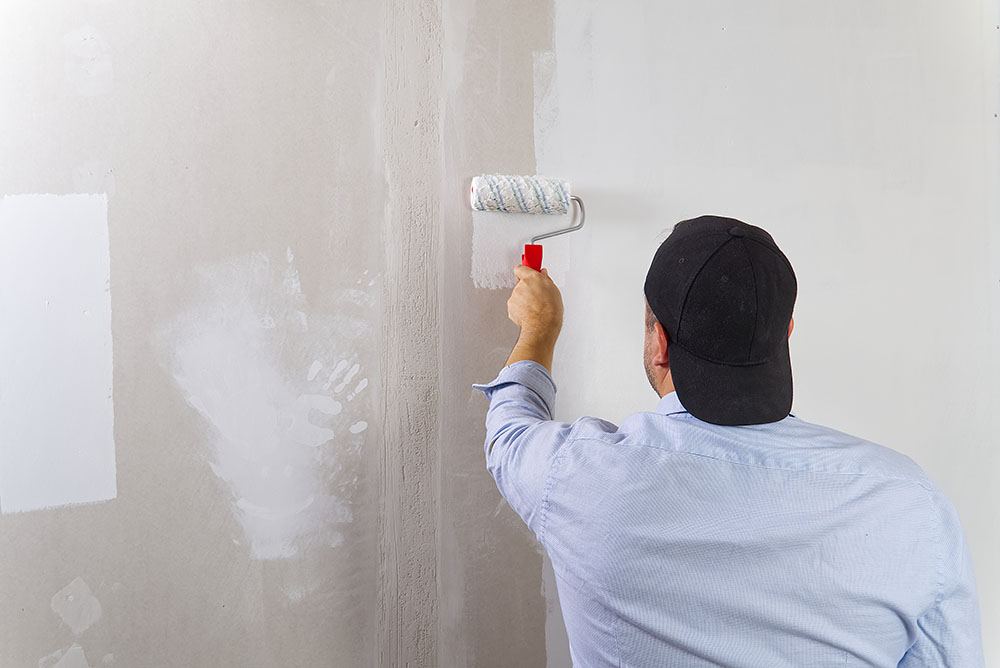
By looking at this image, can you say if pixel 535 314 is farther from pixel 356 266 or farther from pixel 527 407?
pixel 356 266

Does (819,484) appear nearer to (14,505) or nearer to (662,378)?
(662,378)

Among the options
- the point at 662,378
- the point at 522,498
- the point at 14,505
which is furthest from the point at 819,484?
Answer: the point at 14,505

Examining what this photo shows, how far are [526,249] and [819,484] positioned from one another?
65cm

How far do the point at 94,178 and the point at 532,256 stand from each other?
72 centimetres

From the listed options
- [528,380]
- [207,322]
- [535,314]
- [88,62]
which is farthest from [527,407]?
[88,62]

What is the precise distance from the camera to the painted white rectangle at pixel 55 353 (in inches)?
40.1

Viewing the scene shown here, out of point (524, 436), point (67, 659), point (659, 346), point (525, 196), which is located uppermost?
point (525, 196)

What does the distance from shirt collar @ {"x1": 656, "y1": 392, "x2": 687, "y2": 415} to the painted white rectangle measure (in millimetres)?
849

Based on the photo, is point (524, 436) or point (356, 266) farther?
point (356, 266)

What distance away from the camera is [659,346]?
0.95 m

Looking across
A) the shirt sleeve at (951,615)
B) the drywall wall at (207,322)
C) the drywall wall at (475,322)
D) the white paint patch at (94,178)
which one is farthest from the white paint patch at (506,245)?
the shirt sleeve at (951,615)

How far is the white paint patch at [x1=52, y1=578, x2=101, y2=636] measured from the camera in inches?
41.1

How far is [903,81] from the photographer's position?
1.56 m

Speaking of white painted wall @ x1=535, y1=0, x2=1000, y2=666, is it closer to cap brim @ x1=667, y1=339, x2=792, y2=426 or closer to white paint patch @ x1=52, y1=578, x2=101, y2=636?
cap brim @ x1=667, y1=339, x2=792, y2=426
